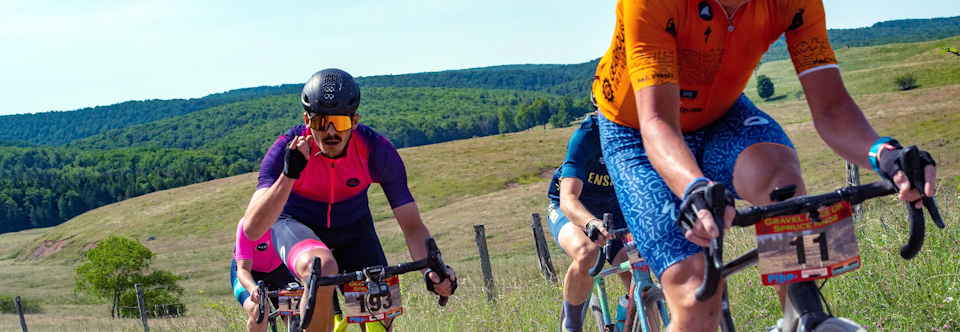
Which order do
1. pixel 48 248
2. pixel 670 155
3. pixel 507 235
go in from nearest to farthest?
pixel 670 155
pixel 507 235
pixel 48 248

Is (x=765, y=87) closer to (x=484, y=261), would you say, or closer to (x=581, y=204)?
(x=484, y=261)

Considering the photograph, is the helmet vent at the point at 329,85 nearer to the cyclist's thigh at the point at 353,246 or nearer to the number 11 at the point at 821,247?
the cyclist's thigh at the point at 353,246

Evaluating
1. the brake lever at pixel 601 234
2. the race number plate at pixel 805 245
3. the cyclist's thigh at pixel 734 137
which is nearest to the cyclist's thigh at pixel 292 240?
the brake lever at pixel 601 234

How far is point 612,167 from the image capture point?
323 cm

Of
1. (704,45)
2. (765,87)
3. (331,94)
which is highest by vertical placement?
(704,45)

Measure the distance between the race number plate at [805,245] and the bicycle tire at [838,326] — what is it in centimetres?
15

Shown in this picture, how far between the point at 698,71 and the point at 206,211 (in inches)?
4076

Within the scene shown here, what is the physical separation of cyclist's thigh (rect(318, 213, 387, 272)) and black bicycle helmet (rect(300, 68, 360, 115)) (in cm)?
93

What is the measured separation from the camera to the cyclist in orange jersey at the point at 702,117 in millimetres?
2611

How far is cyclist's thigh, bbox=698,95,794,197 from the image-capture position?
2.94m

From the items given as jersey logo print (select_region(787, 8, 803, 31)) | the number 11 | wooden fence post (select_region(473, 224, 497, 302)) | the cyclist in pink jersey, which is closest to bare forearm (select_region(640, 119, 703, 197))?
the number 11

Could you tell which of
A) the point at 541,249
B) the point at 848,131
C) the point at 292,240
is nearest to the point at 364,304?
the point at 292,240

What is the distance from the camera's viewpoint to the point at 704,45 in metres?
2.92

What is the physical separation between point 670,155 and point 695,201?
0.35m
